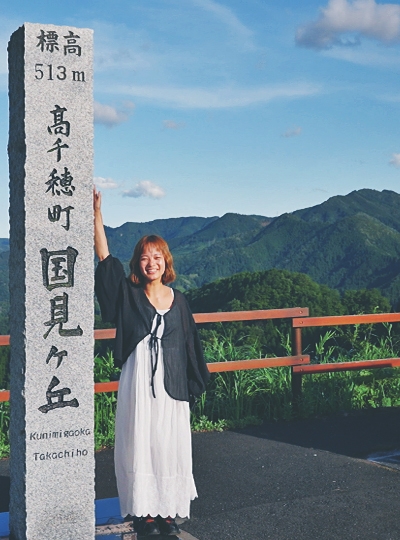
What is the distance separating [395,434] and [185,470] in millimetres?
3365

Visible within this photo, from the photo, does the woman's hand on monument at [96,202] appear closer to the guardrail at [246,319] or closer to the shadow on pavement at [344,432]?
the guardrail at [246,319]

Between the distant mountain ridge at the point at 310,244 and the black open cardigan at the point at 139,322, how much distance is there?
6025 centimetres

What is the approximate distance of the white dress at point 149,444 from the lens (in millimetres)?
4410

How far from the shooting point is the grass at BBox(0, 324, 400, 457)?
7.26 meters

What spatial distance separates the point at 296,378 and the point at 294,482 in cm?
229

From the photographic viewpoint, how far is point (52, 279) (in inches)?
167

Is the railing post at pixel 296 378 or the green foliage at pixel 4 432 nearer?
the green foliage at pixel 4 432

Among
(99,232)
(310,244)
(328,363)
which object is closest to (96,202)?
(99,232)

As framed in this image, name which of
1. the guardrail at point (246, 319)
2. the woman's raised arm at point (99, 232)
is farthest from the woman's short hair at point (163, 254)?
the guardrail at point (246, 319)

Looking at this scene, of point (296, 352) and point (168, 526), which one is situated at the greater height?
point (296, 352)

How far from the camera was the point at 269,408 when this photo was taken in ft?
25.5

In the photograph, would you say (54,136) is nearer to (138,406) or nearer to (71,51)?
(71,51)

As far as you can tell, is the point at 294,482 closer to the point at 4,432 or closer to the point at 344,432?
the point at 344,432

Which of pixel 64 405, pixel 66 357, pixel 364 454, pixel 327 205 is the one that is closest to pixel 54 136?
pixel 66 357
